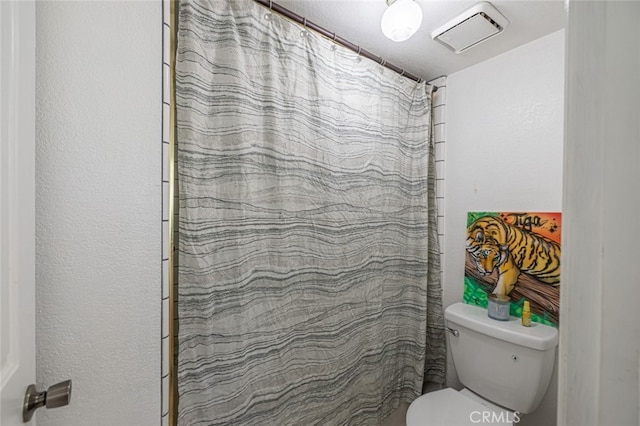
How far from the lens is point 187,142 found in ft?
2.90

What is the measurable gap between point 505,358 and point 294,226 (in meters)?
1.12

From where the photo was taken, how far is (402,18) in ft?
3.28

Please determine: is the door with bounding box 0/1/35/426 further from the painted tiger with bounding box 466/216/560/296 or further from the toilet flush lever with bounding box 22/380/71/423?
the painted tiger with bounding box 466/216/560/296

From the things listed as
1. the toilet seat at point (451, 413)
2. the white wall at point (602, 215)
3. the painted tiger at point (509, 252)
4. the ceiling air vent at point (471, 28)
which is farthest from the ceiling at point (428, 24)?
the toilet seat at point (451, 413)

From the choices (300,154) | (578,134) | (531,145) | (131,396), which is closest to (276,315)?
(131,396)

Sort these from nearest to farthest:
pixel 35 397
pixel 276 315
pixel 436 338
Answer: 1. pixel 35 397
2. pixel 276 315
3. pixel 436 338

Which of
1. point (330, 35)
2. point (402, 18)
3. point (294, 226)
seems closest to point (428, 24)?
point (402, 18)

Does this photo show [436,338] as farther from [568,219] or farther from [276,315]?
[568,219]

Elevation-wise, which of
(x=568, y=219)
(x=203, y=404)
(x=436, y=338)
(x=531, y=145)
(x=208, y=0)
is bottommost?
(x=436, y=338)

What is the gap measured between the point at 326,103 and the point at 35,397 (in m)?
1.25

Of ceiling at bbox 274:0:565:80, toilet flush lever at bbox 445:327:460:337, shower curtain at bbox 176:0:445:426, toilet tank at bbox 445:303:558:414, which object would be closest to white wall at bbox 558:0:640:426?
shower curtain at bbox 176:0:445:426

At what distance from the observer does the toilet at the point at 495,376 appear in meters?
1.15

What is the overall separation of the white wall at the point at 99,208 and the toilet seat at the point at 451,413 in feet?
3.27

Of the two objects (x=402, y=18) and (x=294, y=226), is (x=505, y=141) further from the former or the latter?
(x=294, y=226)
